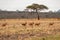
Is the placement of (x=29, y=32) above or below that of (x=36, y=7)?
above

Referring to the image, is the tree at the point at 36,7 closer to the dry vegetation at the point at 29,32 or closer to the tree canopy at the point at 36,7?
the tree canopy at the point at 36,7

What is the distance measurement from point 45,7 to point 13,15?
12642 millimetres

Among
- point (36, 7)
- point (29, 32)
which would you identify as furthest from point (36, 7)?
point (29, 32)

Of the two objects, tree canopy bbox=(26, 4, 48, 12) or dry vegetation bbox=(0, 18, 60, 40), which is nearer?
dry vegetation bbox=(0, 18, 60, 40)

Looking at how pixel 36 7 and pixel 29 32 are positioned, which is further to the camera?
pixel 36 7

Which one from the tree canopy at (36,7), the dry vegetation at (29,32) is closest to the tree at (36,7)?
the tree canopy at (36,7)

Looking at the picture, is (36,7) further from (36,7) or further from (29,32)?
(29,32)

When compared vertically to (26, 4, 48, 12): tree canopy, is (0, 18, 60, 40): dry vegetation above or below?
above

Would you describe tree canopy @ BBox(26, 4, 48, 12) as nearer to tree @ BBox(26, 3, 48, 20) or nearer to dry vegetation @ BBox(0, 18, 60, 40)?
tree @ BBox(26, 3, 48, 20)

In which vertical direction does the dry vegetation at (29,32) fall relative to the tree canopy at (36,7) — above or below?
above

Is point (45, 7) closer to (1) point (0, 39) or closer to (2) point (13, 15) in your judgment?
(2) point (13, 15)

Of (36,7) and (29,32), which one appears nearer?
(29,32)

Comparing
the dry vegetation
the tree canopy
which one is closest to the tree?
the tree canopy

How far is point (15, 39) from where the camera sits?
16.9 m
